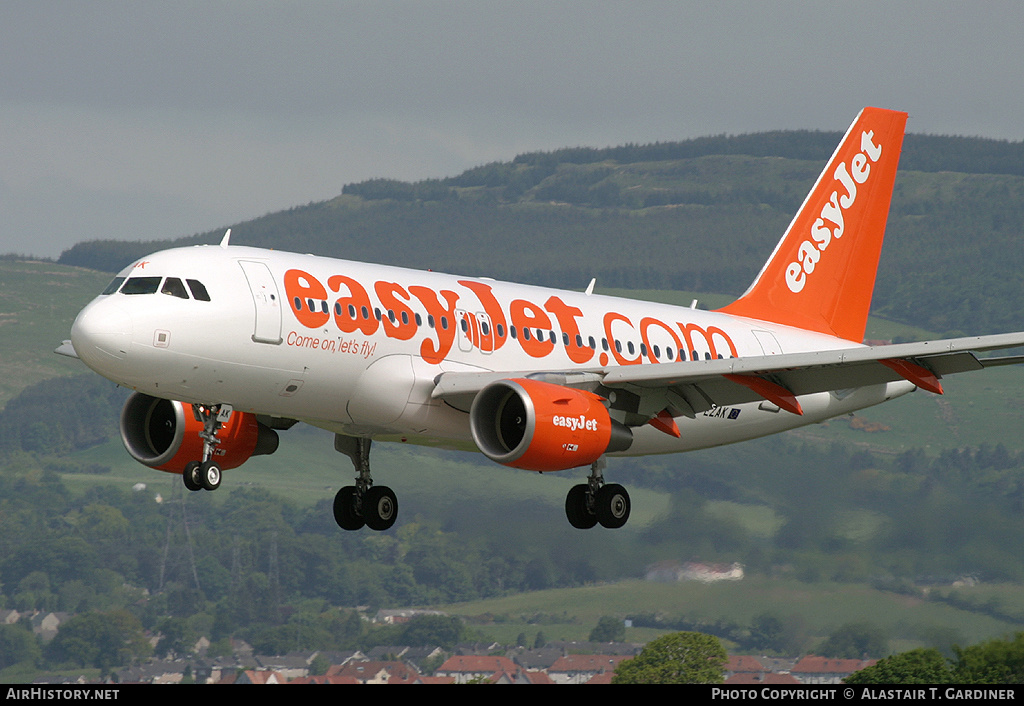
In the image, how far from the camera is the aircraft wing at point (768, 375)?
28531mm

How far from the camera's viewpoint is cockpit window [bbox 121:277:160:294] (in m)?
26.6

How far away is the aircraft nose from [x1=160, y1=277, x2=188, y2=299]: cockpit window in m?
0.92

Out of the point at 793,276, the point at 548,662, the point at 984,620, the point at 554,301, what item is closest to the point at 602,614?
the point at 548,662

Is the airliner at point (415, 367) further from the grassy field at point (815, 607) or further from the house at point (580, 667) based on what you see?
the house at point (580, 667)

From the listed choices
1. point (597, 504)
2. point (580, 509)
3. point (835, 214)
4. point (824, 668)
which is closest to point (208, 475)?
point (580, 509)

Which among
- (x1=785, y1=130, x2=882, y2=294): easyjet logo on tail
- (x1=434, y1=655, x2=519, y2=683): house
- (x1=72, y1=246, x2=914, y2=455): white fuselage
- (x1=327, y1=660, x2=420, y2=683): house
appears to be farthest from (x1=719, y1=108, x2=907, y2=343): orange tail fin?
(x1=434, y1=655, x2=519, y2=683): house

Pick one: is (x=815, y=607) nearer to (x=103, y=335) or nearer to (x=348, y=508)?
(x=348, y=508)

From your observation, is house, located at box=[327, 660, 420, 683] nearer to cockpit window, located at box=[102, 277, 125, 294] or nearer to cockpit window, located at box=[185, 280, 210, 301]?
cockpit window, located at box=[102, 277, 125, 294]

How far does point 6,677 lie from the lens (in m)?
105

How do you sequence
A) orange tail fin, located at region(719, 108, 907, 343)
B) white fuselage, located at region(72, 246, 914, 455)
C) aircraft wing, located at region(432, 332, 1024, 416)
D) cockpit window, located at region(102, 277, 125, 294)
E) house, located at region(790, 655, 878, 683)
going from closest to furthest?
white fuselage, located at region(72, 246, 914, 455)
cockpit window, located at region(102, 277, 125, 294)
aircraft wing, located at region(432, 332, 1024, 416)
orange tail fin, located at region(719, 108, 907, 343)
house, located at region(790, 655, 878, 683)

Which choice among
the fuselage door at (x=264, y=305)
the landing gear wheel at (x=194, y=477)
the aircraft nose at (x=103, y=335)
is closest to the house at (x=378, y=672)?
the landing gear wheel at (x=194, y=477)

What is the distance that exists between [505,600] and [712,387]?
190 ft

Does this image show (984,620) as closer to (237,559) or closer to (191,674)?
(191,674)

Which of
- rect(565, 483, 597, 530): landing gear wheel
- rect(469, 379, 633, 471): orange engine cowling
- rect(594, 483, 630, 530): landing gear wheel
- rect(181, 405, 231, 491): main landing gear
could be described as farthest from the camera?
rect(565, 483, 597, 530): landing gear wheel
